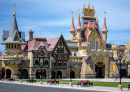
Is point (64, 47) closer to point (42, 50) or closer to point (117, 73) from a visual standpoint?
point (42, 50)

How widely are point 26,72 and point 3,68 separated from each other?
6.60 m

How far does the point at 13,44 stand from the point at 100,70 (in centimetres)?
2887

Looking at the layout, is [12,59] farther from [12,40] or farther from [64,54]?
[64,54]

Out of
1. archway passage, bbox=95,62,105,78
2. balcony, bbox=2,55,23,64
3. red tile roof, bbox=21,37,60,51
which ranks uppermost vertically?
red tile roof, bbox=21,37,60,51

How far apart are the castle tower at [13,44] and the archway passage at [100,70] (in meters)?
24.5

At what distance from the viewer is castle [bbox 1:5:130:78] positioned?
79688 millimetres

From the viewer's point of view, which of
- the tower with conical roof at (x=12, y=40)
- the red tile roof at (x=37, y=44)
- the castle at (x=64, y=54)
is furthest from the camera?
the red tile roof at (x=37, y=44)

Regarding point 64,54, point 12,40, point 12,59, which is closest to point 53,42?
point 64,54

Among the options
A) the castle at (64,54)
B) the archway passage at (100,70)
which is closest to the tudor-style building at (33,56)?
the castle at (64,54)

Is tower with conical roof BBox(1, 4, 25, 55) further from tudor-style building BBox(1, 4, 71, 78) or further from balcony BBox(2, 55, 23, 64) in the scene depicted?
balcony BBox(2, 55, 23, 64)

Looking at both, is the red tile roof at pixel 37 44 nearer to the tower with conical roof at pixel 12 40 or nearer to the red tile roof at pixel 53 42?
the red tile roof at pixel 53 42

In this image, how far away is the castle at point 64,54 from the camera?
79688 millimetres

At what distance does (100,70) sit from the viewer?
90.4 meters

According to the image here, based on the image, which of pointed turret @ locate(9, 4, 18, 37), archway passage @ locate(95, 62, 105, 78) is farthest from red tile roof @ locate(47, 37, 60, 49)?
archway passage @ locate(95, 62, 105, 78)
